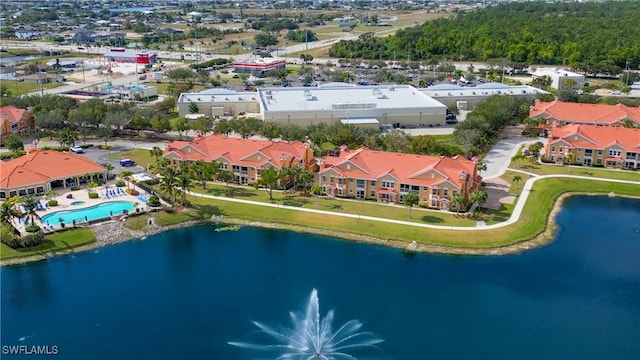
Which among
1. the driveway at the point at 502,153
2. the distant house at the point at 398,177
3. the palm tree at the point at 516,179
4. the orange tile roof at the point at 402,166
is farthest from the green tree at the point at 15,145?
the palm tree at the point at 516,179

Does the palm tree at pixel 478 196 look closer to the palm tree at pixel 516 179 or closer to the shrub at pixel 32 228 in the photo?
the palm tree at pixel 516 179

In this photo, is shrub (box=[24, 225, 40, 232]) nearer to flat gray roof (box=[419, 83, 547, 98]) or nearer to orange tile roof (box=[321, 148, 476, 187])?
orange tile roof (box=[321, 148, 476, 187])

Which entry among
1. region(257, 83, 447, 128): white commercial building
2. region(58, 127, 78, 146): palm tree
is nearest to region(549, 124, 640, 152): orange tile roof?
region(257, 83, 447, 128): white commercial building

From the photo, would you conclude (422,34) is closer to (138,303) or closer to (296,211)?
(296,211)

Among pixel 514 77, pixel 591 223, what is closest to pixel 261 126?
pixel 591 223

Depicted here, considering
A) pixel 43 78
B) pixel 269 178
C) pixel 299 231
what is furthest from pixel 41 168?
pixel 43 78
